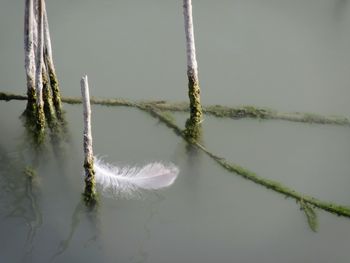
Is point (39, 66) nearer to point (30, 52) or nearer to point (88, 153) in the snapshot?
point (30, 52)

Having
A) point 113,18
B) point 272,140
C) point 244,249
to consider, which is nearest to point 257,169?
point 272,140

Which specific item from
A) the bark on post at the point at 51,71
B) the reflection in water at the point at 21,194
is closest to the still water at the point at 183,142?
the reflection in water at the point at 21,194

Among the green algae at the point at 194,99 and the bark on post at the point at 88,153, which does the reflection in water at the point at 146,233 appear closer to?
the bark on post at the point at 88,153

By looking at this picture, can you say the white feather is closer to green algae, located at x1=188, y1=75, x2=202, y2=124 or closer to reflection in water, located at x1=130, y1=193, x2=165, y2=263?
reflection in water, located at x1=130, y1=193, x2=165, y2=263

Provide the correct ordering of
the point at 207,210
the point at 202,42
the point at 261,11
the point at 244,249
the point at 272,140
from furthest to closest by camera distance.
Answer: the point at 261,11 < the point at 202,42 < the point at 272,140 < the point at 207,210 < the point at 244,249

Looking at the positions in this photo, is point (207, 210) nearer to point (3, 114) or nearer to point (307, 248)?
point (307, 248)

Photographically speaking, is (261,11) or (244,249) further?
(261,11)
